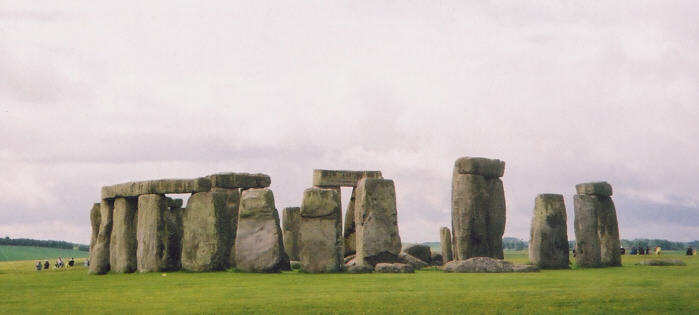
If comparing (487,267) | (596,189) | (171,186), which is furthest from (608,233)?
(171,186)

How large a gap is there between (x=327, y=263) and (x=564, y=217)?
5.94 m

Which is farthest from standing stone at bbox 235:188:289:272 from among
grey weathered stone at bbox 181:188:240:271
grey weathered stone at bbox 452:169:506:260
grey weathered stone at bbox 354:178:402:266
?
grey weathered stone at bbox 452:169:506:260

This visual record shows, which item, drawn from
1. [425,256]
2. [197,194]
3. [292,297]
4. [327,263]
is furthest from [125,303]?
[425,256]

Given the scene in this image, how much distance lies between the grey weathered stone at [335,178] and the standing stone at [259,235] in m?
7.45

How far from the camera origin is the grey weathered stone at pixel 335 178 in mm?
27422

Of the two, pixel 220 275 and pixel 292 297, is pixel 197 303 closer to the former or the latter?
pixel 292 297

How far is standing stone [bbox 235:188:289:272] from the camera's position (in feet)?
64.0

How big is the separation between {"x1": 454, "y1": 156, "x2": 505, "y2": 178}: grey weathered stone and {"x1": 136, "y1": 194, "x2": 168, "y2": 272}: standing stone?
287 inches

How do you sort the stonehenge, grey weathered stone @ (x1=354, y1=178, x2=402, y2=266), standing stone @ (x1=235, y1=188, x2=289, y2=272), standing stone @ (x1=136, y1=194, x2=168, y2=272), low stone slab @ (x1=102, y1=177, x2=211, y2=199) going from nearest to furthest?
standing stone @ (x1=235, y1=188, x2=289, y2=272)
low stone slab @ (x1=102, y1=177, x2=211, y2=199)
standing stone @ (x1=136, y1=194, x2=168, y2=272)
the stonehenge
grey weathered stone @ (x1=354, y1=178, x2=402, y2=266)

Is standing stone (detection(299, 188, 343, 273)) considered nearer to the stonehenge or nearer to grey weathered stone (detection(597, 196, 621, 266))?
the stonehenge

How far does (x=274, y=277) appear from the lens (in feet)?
57.8

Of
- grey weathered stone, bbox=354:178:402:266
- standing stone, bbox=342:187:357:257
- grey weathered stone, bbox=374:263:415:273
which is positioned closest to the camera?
grey weathered stone, bbox=374:263:415:273

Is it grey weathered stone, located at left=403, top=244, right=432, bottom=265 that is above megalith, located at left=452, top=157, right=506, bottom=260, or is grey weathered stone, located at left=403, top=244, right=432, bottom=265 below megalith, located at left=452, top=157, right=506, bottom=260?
below

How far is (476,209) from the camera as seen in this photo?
2159cm
